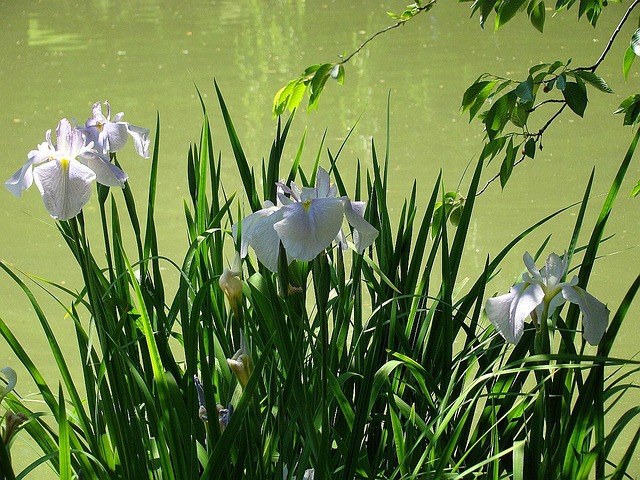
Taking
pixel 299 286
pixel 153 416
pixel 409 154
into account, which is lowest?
pixel 409 154

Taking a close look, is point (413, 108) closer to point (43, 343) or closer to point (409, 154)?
point (409, 154)

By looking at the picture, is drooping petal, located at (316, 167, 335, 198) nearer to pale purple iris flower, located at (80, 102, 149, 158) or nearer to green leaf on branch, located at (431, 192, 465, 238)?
pale purple iris flower, located at (80, 102, 149, 158)

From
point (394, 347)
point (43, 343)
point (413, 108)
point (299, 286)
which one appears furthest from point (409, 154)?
point (299, 286)

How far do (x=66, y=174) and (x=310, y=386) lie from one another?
0.36 meters

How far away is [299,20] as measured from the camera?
5098 millimetres

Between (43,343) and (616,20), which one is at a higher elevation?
(616,20)

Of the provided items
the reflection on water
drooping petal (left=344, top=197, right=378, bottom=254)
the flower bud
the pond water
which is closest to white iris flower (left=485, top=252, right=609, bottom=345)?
drooping petal (left=344, top=197, right=378, bottom=254)

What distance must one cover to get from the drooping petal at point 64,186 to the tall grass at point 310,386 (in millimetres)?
61

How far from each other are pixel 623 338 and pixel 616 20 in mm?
3266

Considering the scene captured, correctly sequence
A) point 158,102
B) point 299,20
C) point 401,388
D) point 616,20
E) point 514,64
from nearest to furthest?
point 401,388 < point 158,102 < point 514,64 < point 616,20 < point 299,20

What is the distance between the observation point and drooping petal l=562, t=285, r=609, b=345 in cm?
70

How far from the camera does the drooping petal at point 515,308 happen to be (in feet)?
2.33

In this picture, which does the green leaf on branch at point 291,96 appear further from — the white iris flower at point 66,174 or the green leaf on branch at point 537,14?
the white iris flower at point 66,174

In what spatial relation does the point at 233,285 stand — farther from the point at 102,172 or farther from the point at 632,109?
the point at 632,109
